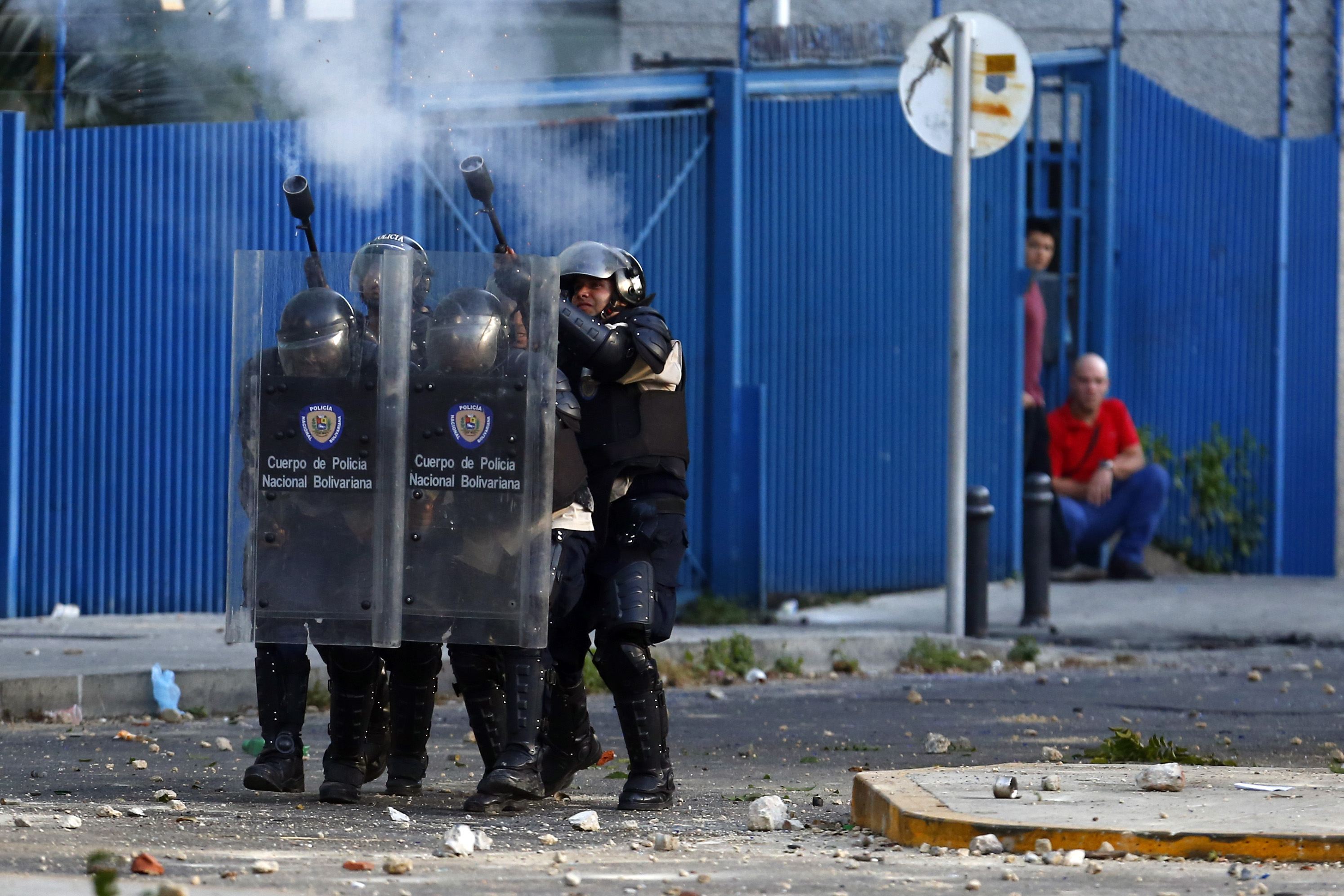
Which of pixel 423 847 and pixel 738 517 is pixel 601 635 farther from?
pixel 738 517

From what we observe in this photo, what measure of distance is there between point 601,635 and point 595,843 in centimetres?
92

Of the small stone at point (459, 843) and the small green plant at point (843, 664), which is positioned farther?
the small green plant at point (843, 664)

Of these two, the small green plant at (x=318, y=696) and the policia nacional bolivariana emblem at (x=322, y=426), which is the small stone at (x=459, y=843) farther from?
the small green plant at (x=318, y=696)

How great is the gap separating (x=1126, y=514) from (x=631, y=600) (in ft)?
24.3

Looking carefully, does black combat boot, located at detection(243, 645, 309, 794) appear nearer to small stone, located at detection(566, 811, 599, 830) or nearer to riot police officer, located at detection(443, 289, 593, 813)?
riot police officer, located at detection(443, 289, 593, 813)

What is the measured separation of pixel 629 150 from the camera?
11242 mm

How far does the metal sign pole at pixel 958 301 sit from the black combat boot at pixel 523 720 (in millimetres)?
4528

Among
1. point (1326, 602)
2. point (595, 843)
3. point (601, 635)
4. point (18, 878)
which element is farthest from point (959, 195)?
point (18, 878)

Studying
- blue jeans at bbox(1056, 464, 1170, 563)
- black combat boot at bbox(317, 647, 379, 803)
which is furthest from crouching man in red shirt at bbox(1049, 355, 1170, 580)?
black combat boot at bbox(317, 647, 379, 803)

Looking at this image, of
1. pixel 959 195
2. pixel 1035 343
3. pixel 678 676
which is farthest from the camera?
pixel 1035 343

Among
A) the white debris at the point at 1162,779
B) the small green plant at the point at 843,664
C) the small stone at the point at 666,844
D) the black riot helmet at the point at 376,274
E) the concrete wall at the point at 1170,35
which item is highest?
the concrete wall at the point at 1170,35

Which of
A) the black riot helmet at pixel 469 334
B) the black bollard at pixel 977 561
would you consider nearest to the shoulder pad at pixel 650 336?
the black riot helmet at pixel 469 334

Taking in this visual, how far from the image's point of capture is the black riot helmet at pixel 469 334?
5.91 metres

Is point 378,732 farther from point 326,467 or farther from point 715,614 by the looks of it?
point 715,614
